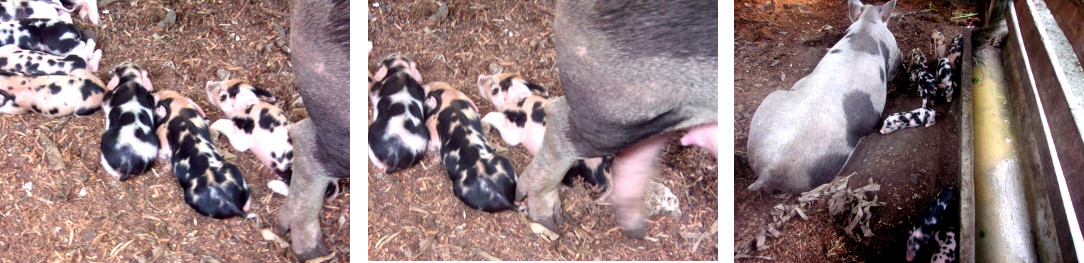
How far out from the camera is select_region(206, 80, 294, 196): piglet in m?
2.78

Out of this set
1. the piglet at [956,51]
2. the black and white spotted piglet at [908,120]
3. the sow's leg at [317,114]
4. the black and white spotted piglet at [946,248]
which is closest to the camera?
the sow's leg at [317,114]

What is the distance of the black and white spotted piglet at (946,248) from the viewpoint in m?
2.85

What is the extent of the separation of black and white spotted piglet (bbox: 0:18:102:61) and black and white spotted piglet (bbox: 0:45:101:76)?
0.27ft

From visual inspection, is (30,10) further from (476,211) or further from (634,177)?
(634,177)

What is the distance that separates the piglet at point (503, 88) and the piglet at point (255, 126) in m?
1.26

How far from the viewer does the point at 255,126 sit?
112 inches

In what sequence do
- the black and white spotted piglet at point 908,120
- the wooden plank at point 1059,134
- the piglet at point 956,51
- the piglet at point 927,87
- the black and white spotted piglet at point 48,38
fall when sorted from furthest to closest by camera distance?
the piglet at point 956,51
the piglet at point 927,87
the black and white spotted piglet at point 908,120
the black and white spotted piglet at point 48,38
the wooden plank at point 1059,134

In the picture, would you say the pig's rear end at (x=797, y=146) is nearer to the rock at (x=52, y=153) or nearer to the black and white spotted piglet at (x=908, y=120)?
the black and white spotted piglet at (x=908, y=120)

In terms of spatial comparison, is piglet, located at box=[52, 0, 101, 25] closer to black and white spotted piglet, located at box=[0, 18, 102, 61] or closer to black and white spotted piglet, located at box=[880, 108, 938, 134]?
black and white spotted piglet, located at box=[0, 18, 102, 61]

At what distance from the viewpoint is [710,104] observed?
64.5 inches

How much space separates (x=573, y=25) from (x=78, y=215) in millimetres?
2348

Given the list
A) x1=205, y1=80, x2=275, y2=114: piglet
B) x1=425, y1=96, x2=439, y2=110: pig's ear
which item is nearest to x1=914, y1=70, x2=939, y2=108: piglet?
x1=425, y1=96, x2=439, y2=110: pig's ear

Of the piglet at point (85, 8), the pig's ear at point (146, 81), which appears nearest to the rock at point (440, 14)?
the pig's ear at point (146, 81)

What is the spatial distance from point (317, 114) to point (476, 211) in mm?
884
